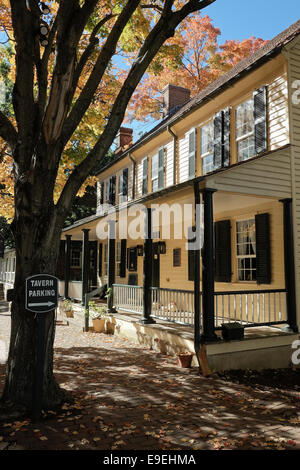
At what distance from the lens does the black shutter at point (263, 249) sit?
8.97 m

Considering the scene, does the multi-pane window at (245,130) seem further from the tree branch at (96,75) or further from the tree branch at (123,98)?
the tree branch at (96,75)

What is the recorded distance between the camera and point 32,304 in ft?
15.0

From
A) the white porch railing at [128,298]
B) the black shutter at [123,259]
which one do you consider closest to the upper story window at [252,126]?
the white porch railing at [128,298]

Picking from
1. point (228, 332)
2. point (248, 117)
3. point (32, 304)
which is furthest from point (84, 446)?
point (248, 117)

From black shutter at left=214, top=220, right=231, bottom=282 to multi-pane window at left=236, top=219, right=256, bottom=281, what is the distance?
0.28m

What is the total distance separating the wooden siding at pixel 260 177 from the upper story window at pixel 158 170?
6.32 metres

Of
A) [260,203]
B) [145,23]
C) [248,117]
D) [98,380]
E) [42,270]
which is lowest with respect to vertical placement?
[98,380]

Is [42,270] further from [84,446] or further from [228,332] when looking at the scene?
[228,332]

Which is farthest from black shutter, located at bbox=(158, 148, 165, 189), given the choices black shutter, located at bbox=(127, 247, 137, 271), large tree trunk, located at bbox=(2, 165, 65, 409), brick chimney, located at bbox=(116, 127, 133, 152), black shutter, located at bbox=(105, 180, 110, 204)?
large tree trunk, located at bbox=(2, 165, 65, 409)

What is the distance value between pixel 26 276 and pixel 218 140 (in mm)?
7660

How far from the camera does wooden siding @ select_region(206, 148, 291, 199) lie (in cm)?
732

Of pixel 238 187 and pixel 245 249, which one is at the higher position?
pixel 238 187

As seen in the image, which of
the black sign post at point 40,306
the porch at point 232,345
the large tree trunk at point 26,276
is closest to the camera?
the black sign post at point 40,306

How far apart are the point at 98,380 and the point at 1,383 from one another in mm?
1675
